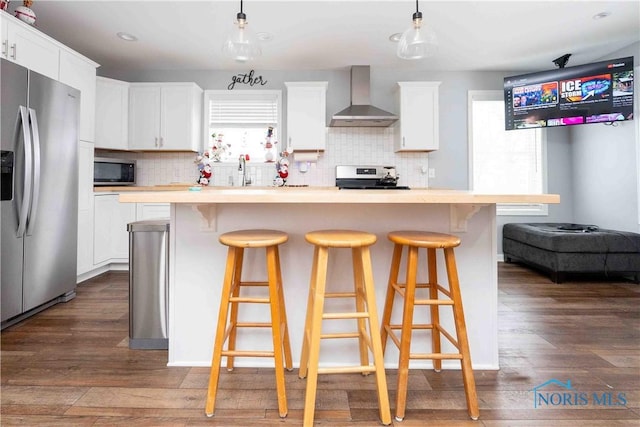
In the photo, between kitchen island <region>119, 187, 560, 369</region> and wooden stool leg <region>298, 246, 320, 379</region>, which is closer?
wooden stool leg <region>298, 246, 320, 379</region>

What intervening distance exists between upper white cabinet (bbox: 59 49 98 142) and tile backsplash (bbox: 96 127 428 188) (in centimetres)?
106

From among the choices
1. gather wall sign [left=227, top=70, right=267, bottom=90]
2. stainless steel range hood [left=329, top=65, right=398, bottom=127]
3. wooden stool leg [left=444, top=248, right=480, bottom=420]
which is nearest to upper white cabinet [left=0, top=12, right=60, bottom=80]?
gather wall sign [left=227, top=70, right=267, bottom=90]

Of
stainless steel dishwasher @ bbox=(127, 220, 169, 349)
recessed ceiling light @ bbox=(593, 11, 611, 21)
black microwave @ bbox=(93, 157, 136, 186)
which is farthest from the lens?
black microwave @ bbox=(93, 157, 136, 186)

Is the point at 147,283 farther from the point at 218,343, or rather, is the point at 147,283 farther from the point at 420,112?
the point at 420,112

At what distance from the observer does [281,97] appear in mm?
4445

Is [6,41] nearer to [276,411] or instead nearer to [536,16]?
[276,411]

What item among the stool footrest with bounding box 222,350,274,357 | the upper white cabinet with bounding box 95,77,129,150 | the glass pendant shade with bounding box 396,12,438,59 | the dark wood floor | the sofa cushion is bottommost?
the dark wood floor

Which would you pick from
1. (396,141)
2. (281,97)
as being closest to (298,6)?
(281,97)

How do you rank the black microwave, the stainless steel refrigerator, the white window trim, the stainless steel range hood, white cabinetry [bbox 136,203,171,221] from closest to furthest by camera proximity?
the stainless steel refrigerator, the black microwave, white cabinetry [bbox 136,203,171,221], the stainless steel range hood, the white window trim

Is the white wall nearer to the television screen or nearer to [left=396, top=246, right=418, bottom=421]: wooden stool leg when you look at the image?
the television screen

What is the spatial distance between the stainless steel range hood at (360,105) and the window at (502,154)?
1381mm

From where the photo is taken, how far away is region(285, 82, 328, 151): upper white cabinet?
4.14 m

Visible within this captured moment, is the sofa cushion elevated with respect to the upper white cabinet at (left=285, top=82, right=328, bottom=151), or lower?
lower

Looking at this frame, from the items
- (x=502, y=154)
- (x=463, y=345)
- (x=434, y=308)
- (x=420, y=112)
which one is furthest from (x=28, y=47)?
(x=502, y=154)
